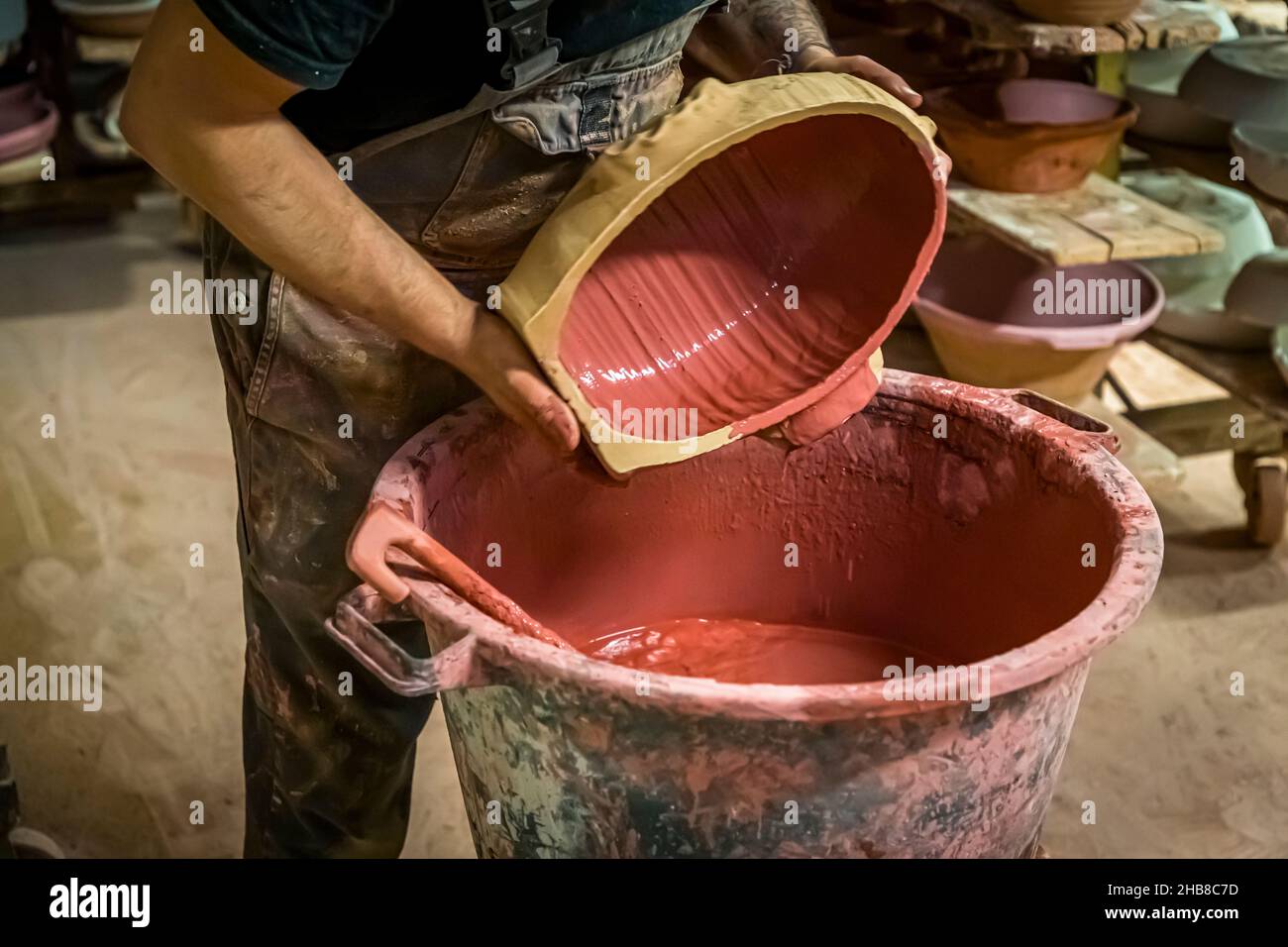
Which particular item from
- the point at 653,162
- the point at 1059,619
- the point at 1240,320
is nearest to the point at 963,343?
the point at 1240,320

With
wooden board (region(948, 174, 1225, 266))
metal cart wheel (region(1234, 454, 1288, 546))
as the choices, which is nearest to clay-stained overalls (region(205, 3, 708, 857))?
wooden board (region(948, 174, 1225, 266))

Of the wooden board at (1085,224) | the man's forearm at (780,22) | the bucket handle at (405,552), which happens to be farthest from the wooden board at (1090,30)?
the bucket handle at (405,552)

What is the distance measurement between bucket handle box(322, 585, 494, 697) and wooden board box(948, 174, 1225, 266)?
154cm

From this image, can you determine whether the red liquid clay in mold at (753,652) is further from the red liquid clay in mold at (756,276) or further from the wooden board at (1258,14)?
the wooden board at (1258,14)

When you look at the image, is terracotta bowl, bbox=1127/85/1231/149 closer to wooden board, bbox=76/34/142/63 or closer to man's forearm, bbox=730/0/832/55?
man's forearm, bbox=730/0/832/55

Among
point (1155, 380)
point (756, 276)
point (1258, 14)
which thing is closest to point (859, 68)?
point (756, 276)

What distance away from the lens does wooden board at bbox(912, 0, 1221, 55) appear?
7.64 ft

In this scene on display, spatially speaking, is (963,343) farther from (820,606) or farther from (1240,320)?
(820,606)

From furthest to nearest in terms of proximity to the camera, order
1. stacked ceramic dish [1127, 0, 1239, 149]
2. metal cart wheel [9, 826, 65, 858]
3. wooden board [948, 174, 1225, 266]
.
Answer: stacked ceramic dish [1127, 0, 1239, 149], wooden board [948, 174, 1225, 266], metal cart wheel [9, 826, 65, 858]

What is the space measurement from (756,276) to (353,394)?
0.43 metres

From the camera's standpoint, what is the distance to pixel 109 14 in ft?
12.0

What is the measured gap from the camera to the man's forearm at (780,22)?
1451 millimetres

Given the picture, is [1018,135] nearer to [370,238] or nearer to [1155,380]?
[1155,380]
